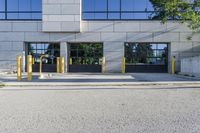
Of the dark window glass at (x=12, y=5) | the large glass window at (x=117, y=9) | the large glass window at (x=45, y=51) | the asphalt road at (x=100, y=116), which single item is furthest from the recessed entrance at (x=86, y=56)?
the asphalt road at (x=100, y=116)

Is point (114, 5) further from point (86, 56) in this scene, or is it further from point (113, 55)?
point (86, 56)

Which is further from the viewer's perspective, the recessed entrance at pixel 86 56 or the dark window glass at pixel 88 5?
the recessed entrance at pixel 86 56

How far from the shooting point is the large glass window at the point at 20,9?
33.0 m

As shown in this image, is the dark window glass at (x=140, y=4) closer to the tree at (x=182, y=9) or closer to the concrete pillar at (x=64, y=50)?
the concrete pillar at (x=64, y=50)

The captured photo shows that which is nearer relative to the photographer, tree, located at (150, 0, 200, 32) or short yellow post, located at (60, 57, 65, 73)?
tree, located at (150, 0, 200, 32)

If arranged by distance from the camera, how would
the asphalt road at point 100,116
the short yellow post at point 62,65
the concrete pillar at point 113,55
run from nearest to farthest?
the asphalt road at point 100,116 < the short yellow post at point 62,65 < the concrete pillar at point 113,55

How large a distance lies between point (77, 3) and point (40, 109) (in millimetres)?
23949

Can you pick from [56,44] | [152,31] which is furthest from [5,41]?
[152,31]

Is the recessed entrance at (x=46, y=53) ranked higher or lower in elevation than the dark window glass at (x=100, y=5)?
lower

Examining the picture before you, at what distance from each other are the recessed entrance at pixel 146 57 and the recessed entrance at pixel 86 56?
9.49 feet

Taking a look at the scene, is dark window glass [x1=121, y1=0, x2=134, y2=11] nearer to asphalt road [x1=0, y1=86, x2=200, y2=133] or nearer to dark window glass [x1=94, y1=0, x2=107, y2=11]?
dark window glass [x1=94, y1=0, x2=107, y2=11]

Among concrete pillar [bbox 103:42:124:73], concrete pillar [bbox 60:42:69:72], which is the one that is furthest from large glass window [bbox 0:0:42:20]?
concrete pillar [bbox 103:42:124:73]

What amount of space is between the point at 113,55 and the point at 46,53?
22.3ft

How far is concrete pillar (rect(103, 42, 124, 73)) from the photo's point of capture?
106 feet
